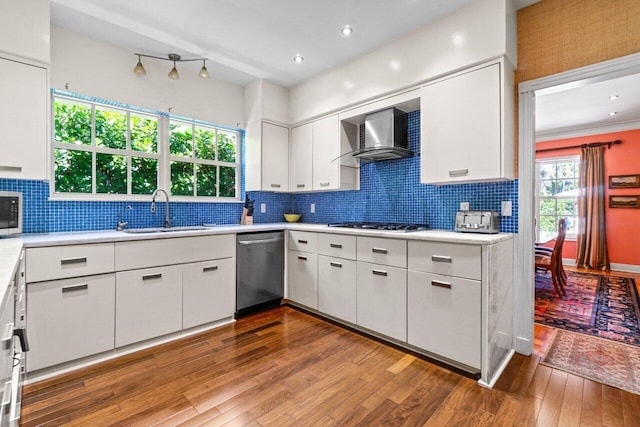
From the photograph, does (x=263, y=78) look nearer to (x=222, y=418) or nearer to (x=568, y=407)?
(x=222, y=418)

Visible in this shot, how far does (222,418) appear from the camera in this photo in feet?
5.37

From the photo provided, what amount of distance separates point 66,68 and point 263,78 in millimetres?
1820

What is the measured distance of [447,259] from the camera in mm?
2094

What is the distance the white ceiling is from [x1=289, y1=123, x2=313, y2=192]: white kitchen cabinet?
0.84m

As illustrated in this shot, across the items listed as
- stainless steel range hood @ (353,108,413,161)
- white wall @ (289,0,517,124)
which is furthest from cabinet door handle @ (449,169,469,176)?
white wall @ (289,0,517,124)

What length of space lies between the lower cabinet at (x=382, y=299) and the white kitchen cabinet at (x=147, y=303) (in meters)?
1.56

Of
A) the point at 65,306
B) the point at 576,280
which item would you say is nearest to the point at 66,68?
the point at 65,306

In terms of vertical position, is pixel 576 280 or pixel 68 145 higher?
pixel 68 145

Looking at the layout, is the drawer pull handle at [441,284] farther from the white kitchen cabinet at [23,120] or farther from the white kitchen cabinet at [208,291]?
the white kitchen cabinet at [23,120]

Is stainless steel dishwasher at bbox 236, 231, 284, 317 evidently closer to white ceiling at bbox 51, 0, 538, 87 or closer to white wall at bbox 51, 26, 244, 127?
white wall at bbox 51, 26, 244, 127

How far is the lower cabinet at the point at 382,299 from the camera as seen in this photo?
2369mm

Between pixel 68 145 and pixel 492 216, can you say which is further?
pixel 68 145

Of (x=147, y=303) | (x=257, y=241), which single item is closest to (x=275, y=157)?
(x=257, y=241)

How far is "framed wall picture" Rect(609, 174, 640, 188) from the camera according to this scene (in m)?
5.30
